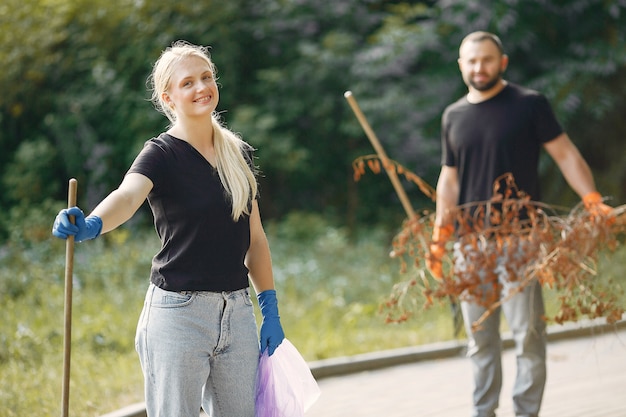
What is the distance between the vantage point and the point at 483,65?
5.02 m

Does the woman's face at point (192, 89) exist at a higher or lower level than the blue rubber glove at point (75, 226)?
higher

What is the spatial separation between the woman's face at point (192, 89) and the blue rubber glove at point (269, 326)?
69 cm

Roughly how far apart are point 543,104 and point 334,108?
29.0ft

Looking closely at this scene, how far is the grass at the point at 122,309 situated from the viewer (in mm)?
6133

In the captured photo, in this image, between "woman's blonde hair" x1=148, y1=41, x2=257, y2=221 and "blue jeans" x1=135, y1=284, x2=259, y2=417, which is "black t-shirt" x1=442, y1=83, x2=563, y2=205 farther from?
"blue jeans" x1=135, y1=284, x2=259, y2=417

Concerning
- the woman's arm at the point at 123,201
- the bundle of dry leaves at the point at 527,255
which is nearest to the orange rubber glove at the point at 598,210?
the bundle of dry leaves at the point at 527,255

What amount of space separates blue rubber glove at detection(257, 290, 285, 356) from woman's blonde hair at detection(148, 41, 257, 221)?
0.38 meters

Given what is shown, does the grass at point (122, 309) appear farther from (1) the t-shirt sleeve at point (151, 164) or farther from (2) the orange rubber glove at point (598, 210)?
(1) the t-shirt sleeve at point (151, 164)

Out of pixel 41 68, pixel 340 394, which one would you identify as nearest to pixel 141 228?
pixel 41 68

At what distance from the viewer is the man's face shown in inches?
198

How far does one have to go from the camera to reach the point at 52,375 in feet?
20.6

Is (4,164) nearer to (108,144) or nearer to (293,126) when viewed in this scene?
(108,144)

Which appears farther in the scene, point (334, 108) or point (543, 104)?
point (334, 108)

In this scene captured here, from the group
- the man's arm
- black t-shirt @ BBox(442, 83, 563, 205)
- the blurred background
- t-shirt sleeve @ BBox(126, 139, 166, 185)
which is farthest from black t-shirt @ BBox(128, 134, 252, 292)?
the blurred background
